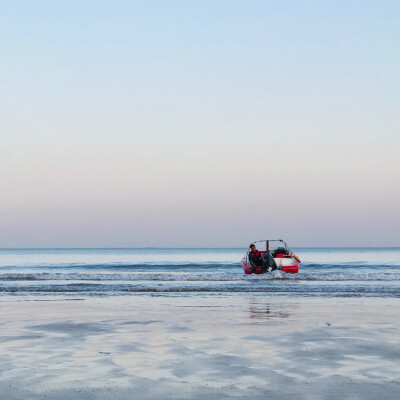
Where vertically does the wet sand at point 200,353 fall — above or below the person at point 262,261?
below

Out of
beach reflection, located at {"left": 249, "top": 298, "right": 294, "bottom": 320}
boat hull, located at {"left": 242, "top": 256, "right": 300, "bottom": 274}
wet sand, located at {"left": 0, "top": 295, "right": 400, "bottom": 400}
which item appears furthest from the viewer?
boat hull, located at {"left": 242, "top": 256, "right": 300, "bottom": 274}

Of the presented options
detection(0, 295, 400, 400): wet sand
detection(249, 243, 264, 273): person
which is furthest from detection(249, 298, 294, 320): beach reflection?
detection(249, 243, 264, 273): person

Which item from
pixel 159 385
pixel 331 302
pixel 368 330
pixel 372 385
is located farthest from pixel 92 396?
pixel 331 302

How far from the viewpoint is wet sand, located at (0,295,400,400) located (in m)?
6.74

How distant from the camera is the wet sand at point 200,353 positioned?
6.74 metres

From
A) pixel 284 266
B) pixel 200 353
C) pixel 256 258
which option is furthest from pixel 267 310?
pixel 284 266

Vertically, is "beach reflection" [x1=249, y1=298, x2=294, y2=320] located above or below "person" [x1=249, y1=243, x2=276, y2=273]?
below

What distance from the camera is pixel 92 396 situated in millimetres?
6418

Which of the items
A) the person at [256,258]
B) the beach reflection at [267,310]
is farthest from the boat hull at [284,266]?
the beach reflection at [267,310]

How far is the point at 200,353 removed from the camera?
9.01 meters

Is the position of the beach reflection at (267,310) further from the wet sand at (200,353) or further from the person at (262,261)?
the person at (262,261)

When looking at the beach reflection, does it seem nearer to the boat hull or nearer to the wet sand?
the wet sand

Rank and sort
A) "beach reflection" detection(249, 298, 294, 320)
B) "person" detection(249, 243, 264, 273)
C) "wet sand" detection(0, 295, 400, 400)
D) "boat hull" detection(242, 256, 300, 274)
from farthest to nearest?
"boat hull" detection(242, 256, 300, 274) < "person" detection(249, 243, 264, 273) < "beach reflection" detection(249, 298, 294, 320) < "wet sand" detection(0, 295, 400, 400)

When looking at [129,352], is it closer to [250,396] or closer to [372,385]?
[250,396]
